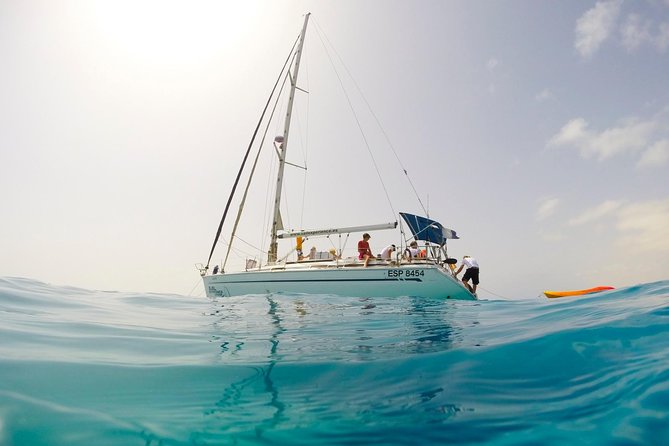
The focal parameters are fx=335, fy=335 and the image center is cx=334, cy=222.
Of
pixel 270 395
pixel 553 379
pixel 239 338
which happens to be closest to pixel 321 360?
pixel 270 395

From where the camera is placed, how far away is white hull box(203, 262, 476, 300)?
11.4 meters

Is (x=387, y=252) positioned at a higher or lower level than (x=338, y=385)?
higher

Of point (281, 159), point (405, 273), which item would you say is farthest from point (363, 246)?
point (281, 159)

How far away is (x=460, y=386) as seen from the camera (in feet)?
8.47

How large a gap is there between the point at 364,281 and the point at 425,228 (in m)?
4.19

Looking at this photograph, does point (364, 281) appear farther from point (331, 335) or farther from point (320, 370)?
point (320, 370)

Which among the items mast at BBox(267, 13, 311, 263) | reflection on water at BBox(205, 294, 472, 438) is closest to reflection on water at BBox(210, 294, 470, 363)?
reflection on water at BBox(205, 294, 472, 438)

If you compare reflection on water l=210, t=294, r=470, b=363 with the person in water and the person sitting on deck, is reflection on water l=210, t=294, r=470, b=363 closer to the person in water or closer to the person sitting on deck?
the person sitting on deck

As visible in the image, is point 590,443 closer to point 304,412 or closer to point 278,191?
point 304,412

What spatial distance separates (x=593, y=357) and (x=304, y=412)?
9.05 feet

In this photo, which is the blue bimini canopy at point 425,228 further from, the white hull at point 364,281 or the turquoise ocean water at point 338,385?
the turquoise ocean water at point 338,385

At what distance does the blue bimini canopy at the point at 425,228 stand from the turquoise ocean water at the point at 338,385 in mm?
9585

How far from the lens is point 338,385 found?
2.66 meters

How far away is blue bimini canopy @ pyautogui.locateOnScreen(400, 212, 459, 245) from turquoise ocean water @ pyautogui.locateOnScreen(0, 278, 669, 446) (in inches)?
377
